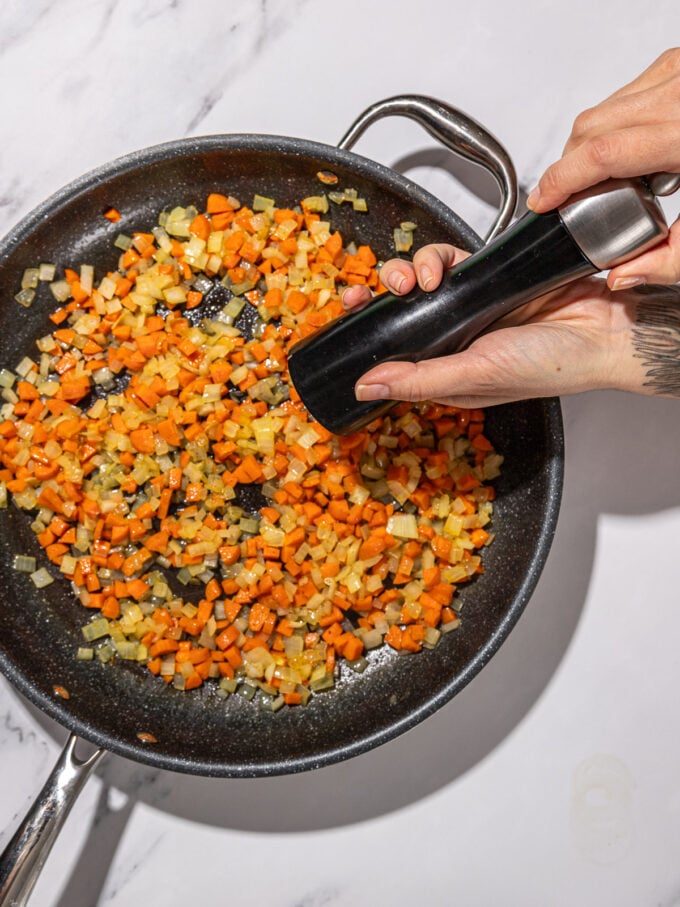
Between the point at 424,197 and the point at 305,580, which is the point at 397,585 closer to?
the point at 305,580

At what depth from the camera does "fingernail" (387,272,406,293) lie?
4.27 feet

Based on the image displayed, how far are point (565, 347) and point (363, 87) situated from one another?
0.71 m

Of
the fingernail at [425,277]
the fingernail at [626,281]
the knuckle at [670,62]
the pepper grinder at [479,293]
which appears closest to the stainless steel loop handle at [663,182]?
the pepper grinder at [479,293]

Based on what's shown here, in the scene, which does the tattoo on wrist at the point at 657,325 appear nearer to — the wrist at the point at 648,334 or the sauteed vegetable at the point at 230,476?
the wrist at the point at 648,334

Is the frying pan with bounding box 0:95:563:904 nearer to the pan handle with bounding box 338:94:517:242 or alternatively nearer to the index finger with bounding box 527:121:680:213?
the pan handle with bounding box 338:94:517:242

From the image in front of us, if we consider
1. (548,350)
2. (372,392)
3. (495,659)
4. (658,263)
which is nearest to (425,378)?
(372,392)

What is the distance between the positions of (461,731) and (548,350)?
30.2 inches

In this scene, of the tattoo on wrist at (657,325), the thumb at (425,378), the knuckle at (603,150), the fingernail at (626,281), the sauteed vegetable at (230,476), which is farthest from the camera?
the sauteed vegetable at (230,476)

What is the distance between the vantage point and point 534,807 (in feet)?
5.44

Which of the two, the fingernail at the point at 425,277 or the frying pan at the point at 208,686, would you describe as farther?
the frying pan at the point at 208,686

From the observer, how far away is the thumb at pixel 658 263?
1.13m

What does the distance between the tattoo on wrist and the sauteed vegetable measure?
312mm

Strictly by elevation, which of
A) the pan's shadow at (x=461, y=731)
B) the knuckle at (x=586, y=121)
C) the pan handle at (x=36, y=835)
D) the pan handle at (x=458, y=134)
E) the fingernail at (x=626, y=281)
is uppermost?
the pan handle at (x=458, y=134)

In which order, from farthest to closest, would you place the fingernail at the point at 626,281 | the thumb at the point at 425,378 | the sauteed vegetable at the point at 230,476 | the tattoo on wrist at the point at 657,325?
the sauteed vegetable at the point at 230,476 → the tattoo on wrist at the point at 657,325 → the thumb at the point at 425,378 → the fingernail at the point at 626,281
